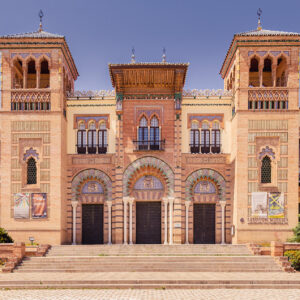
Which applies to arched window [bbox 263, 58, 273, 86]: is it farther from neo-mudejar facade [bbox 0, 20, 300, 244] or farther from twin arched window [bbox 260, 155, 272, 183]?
twin arched window [bbox 260, 155, 272, 183]

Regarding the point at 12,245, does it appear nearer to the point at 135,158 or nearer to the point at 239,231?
the point at 135,158

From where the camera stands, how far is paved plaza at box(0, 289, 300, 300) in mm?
14477

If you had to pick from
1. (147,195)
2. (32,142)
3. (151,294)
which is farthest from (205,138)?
(151,294)

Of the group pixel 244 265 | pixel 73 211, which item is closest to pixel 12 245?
pixel 73 211

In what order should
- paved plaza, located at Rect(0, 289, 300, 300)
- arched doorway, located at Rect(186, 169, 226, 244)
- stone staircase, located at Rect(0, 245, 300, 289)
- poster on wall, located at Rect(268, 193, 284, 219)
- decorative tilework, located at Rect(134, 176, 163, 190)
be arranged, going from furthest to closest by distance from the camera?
decorative tilework, located at Rect(134, 176, 163, 190)
arched doorway, located at Rect(186, 169, 226, 244)
poster on wall, located at Rect(268, 193, 284, 219)
stone staircase, located at Rect(0, 245, 300, 289)
paved plaza, located at Rect(0, 289, 300, 300)

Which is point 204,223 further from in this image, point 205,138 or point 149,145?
point 149,145

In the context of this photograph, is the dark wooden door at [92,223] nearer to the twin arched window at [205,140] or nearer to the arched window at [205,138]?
the twin arched window at [205,140]

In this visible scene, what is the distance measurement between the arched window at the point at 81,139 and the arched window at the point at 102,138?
3.09 ft

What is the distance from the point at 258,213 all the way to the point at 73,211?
1106 centimetres

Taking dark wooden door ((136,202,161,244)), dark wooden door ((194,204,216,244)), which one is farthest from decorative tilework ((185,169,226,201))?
dark wooden door ((136,202,161,244))

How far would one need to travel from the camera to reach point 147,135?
92.6ft

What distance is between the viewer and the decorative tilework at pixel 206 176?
2802 cm

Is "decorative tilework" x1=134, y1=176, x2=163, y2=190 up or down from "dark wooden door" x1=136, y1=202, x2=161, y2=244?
up

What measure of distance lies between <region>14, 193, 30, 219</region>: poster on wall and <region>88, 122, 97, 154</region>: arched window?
480 cm
